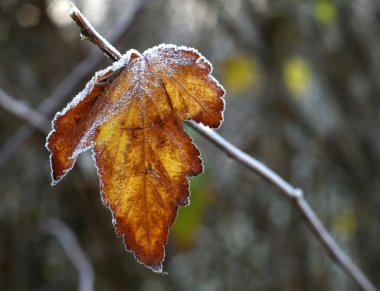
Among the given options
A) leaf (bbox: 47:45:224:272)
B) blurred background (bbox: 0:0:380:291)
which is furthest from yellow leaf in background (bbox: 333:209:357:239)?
leaf (bbox: 47:45:224:272)

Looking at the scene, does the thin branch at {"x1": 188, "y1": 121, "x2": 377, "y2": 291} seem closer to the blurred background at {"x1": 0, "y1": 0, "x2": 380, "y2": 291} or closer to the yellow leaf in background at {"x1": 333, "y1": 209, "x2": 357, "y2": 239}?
the blurred background at {"x1": 0, "y1": 0, "x2": 380, "y2": 291}

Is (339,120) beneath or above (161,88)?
above

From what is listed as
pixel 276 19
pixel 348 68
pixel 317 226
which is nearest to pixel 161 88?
pixel 317 226

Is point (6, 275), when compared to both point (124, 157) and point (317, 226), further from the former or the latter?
point (124, 157)

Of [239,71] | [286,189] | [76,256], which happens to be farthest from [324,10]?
[286,189]

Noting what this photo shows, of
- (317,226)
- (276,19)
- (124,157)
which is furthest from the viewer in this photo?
(276,19)
